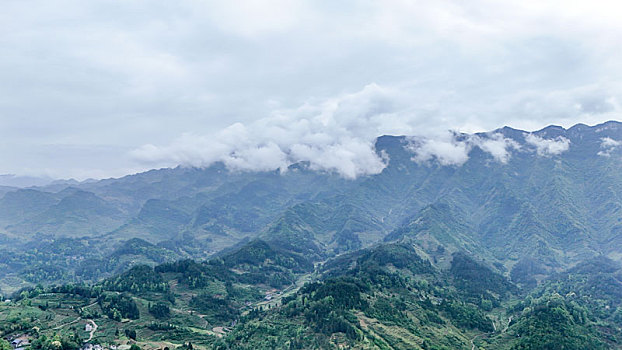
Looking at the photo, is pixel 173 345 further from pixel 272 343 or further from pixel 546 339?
pixel 546 339

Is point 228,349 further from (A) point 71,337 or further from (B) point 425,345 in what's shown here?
(B) point 425,345

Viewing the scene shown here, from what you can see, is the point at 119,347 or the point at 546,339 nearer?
the point at 119,347

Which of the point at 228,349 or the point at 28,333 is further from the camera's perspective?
the point at 228,349

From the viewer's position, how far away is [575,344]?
198 m

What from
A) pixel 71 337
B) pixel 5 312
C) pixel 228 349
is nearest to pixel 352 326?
pixel 228 349

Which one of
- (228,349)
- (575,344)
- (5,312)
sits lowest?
(575,344)

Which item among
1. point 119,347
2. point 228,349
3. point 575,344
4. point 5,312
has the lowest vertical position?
point 575,344

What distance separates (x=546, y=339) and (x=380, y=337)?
81.8m

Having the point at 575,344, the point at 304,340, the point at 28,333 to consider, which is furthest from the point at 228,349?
the point at 575,344

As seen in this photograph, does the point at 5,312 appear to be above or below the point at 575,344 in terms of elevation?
above

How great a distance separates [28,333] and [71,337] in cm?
2477

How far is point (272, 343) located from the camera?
194500 millimetres

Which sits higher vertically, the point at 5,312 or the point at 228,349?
the point at 5,312

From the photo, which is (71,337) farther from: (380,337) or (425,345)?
(425,345)
